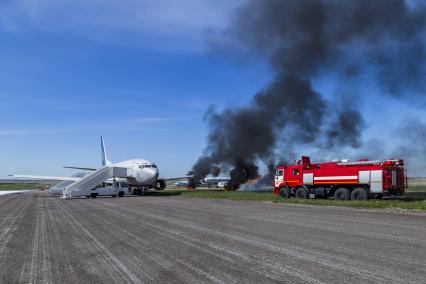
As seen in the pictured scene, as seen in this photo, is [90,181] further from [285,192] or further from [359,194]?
[359,194]

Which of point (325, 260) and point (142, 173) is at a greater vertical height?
point (142, 173)

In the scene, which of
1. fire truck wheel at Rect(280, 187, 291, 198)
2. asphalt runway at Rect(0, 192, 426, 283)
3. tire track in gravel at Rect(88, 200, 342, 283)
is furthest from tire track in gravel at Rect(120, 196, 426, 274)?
fire truck wheel at Rect(280, 187, 291, 198)

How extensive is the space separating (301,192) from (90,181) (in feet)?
75.7

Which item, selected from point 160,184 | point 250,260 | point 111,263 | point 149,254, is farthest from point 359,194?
point 160,184

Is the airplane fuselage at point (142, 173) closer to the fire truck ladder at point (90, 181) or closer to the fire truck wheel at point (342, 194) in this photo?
the fire truck ladder at point (90, 181)

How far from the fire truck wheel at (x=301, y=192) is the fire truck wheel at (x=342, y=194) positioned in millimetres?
2930

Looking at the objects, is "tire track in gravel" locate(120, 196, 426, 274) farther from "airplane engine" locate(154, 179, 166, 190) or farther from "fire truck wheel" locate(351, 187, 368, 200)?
"airplane engine" locate(154, 179, 166, 190)

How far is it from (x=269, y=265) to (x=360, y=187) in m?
23.7

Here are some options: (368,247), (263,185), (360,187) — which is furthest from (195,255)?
(263,185)

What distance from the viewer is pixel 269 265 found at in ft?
26.3

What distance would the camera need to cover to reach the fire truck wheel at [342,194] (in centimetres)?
3031

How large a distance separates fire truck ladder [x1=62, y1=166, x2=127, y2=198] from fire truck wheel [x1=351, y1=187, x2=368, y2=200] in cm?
2748

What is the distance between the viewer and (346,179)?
100 ft

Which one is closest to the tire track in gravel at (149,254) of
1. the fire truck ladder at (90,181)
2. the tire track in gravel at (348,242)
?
the tire track in gravel at (348,242)
